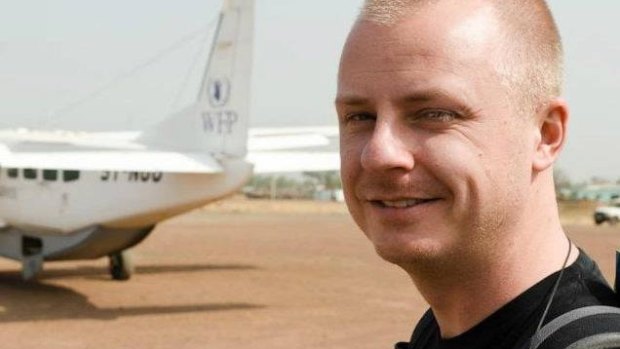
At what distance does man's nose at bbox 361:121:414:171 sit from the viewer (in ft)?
4.77

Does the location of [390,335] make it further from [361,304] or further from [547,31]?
[547,31]

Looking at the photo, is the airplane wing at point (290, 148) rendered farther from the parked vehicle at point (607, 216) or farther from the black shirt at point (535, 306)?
the parked vehicle at point (607, 216)

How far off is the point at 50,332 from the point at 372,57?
12.0 metres

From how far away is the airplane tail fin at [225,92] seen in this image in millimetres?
16859

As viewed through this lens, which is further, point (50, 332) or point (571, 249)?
point (50, 332)

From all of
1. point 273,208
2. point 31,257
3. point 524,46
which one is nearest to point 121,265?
point 31,257

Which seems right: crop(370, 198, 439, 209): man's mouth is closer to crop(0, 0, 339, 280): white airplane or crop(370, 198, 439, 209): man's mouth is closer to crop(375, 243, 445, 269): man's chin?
crop(375, 243, 445, 269): man's chin

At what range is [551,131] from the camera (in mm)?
1555

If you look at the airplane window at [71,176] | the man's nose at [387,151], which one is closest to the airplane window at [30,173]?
the airplane window at [71,176]

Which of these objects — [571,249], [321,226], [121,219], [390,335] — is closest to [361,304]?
[390,335]

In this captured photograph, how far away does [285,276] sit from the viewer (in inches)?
768

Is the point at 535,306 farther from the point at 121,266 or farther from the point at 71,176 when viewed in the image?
the point at 121,266

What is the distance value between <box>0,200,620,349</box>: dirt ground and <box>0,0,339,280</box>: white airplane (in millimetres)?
908

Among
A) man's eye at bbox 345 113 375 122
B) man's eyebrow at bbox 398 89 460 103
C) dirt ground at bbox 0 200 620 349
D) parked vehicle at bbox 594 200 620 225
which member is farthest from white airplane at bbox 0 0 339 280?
parked vehicle at bbox 594 200 620 225
